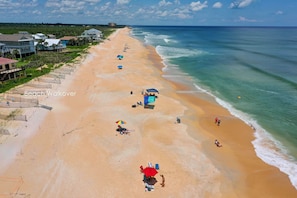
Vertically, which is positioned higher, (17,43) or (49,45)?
(17,43)

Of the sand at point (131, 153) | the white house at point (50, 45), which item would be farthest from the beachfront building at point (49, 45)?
the sand at point (131, 153)

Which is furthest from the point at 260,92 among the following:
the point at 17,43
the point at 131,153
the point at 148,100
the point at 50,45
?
the point at 50,45

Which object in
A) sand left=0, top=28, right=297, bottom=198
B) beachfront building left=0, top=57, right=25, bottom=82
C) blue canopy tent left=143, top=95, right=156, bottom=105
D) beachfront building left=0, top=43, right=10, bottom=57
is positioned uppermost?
beachfront building left=0, top=43, right=10, bottom=57

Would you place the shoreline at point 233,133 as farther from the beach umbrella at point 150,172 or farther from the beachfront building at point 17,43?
the beachfront building at point 17,43

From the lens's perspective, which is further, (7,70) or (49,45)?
(49,45)

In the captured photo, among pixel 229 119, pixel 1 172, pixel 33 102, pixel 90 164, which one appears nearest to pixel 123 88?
pixel 33 102

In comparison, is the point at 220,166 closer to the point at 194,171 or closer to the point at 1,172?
the point at 194,171

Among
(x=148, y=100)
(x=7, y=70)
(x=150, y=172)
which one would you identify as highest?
(x=7, y=70)

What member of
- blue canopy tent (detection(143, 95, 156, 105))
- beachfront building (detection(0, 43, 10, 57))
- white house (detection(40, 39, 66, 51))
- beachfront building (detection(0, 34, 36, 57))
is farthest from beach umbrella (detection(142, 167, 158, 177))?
white house (detection(40, 39, 66, 51))

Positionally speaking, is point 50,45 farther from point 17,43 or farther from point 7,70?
point 7,70

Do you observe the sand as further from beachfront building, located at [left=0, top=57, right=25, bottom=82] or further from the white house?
the white house
